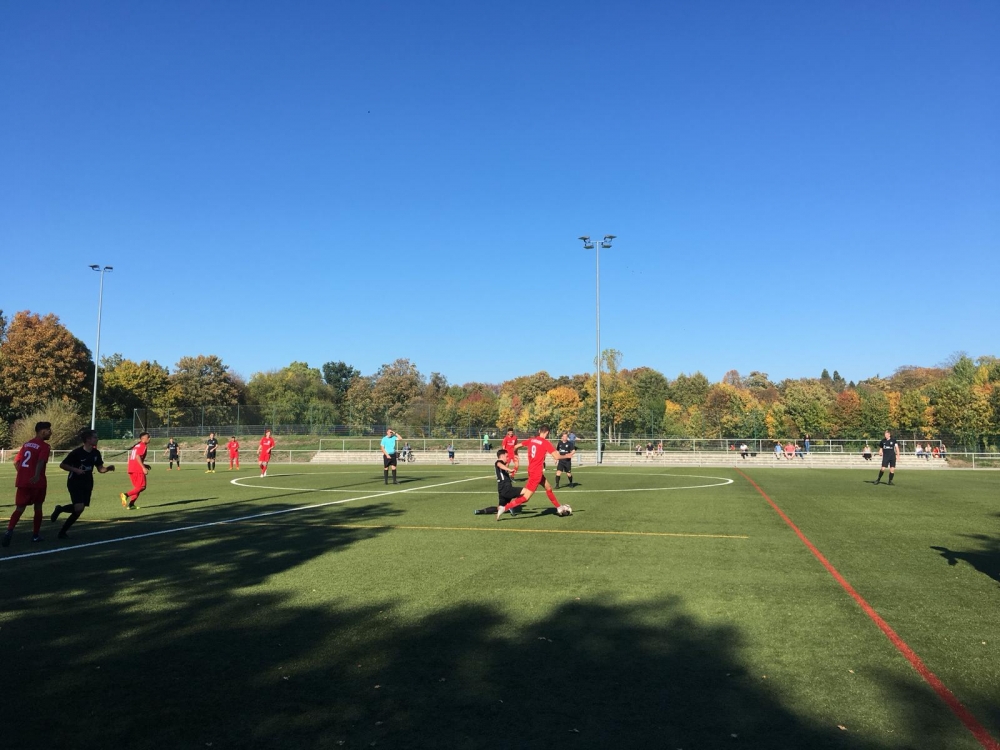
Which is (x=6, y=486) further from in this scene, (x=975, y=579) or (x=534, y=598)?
(x=975, y=579)

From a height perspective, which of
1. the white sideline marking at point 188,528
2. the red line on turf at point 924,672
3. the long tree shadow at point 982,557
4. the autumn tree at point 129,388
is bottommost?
the white sideline marking at point 188,528

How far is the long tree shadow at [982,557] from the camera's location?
8.92 metres

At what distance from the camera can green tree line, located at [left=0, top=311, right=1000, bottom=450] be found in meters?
66.2

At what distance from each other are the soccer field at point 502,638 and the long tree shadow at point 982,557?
3.1 inches

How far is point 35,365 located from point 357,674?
251 feet

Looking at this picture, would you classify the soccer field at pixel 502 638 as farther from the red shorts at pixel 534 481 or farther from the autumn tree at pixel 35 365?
the autumn tree at pixel 35 365

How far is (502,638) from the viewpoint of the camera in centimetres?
590

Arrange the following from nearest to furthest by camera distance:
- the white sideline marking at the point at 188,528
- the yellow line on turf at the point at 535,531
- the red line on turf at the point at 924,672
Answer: the red line on turf at the point at 924,672, the white sideline marking at the point at 188,528, the yellow line on turf at the point at 535,531

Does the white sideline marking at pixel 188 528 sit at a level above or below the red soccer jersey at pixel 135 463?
below

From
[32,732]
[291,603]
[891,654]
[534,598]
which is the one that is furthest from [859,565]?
[32,732]

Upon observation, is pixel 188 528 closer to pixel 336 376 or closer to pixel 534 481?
pixel 534 481

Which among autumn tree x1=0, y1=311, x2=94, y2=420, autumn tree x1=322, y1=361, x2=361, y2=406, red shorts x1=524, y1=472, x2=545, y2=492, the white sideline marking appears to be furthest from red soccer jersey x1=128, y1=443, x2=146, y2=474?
autumn tree x1=322, y1=361, x2=361, y2=406

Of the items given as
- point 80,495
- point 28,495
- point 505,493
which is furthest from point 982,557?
point 28,495

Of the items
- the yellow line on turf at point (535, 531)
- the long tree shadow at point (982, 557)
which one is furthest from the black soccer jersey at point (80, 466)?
the long tree shadow at point (982, 557)
